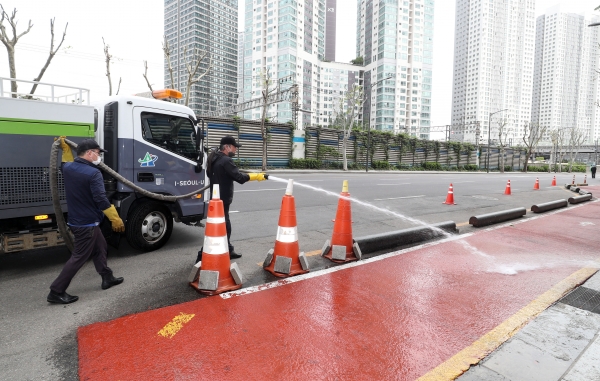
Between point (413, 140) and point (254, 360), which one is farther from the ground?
point (413, 140)

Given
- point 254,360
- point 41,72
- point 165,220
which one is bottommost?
point 254,360

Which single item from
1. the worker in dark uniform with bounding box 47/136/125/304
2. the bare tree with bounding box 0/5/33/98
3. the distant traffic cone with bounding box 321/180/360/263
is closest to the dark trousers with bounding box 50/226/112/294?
the worker in dark uniform with bounding box 47/136/125/304

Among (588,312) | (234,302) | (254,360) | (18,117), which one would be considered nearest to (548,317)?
(588,312)

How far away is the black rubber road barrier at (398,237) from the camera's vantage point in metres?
5.51

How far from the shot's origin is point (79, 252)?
374 cm

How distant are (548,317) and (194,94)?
7755cm

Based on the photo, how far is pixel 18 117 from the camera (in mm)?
4145

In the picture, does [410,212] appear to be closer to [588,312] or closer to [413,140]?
[588,312]

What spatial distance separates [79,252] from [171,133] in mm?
2490

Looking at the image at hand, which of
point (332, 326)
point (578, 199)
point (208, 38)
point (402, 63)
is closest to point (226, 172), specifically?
point (332, 326)

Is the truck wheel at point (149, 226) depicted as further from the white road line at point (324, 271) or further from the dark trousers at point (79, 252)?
the white road line at point (324, 271)

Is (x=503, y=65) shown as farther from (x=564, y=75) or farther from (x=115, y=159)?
(x=115, y=159)

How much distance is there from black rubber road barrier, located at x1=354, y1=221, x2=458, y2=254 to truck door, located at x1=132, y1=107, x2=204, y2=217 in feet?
9.04

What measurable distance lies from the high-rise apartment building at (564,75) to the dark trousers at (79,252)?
364 feet
